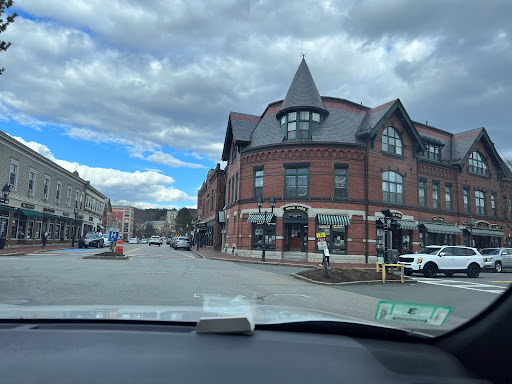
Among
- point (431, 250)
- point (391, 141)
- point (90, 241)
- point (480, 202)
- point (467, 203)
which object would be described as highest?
point (391, 141)

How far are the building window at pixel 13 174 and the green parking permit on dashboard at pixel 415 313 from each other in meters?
33.1

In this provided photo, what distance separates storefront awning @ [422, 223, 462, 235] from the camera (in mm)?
29641

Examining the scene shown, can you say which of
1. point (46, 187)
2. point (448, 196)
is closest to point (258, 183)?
point (448, 196)

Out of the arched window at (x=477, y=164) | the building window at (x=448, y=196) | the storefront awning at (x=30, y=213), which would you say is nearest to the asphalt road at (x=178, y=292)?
the storefront awning at (x=30, y=213)

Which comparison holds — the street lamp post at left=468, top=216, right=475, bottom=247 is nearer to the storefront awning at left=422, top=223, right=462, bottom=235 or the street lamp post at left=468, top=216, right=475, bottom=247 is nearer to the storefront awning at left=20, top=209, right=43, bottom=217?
the storefront awning at left=422, top=223, right=462, bottom=235

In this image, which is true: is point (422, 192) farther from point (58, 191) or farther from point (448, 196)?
point (58, 191)

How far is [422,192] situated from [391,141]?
556 centimetres

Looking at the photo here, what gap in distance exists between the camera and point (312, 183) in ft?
88.1

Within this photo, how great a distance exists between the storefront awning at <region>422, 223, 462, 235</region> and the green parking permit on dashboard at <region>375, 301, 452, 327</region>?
30.7m

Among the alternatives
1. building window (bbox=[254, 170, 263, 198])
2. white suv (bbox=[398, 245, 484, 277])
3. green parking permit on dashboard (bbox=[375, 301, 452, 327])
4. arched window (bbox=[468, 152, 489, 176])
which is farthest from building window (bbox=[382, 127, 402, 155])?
green parking permit on dashboard (bbox=[375, 301, 452, 327])

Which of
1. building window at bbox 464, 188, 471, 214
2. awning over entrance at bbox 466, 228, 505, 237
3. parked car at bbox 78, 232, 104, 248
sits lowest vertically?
parked car at bbox 78, 232, 104, 248

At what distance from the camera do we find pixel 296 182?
89.6ft

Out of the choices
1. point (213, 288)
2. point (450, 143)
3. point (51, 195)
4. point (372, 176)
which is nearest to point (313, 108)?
point (372, 176)

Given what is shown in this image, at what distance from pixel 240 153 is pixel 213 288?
69.1 ft
